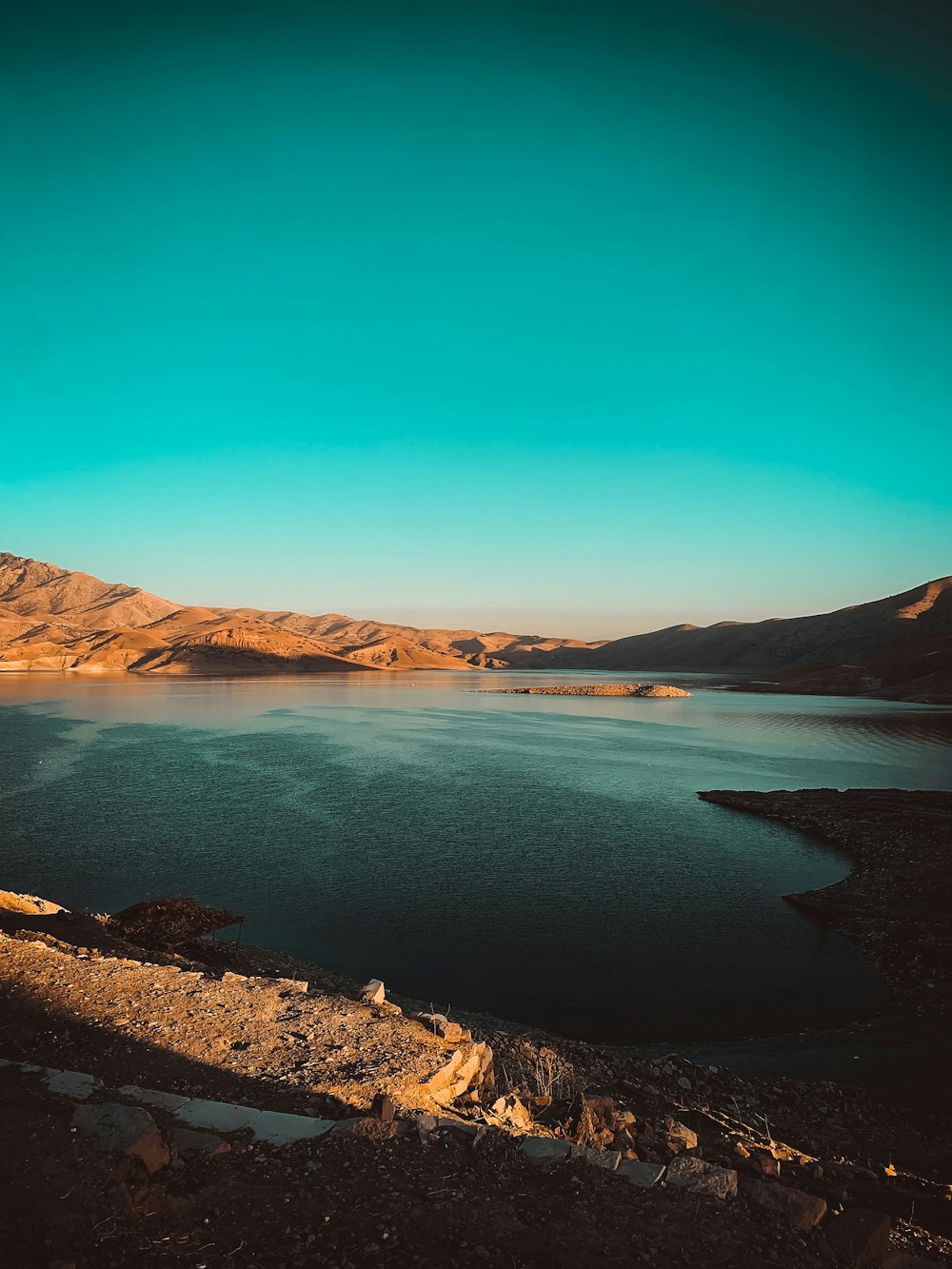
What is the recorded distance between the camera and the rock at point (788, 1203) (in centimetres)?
486

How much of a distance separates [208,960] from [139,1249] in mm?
7986

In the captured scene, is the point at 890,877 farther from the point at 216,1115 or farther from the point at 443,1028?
the point at 216,1115

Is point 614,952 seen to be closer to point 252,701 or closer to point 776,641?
point 252,701

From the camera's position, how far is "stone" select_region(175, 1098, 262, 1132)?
5.38 meters

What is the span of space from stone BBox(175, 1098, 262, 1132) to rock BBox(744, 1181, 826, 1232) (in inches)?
158

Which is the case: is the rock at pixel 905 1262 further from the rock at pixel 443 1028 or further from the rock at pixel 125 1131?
the rock at pixel 125 1131

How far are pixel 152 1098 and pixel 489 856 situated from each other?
14.8m

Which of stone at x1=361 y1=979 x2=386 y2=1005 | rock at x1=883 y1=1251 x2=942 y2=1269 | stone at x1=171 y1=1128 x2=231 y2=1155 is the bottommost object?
stone at x1=361 y1=979 x2=386 y2=1005

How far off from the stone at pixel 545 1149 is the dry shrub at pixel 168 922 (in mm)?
8547

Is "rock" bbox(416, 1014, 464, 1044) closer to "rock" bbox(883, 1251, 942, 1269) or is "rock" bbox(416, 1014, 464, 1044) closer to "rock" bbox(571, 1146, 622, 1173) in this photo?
"rock" bbox(571, 1146, 622, 1173)

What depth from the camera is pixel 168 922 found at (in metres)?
13.1

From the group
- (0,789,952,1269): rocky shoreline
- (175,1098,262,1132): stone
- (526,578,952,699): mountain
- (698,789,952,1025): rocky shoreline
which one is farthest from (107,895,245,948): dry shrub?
(526,578,952,699): mountain

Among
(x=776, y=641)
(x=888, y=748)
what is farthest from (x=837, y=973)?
(x=776, y=641)

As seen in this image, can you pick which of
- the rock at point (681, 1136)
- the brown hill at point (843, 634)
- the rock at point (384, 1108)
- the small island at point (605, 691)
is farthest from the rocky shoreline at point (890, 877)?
the brown hill at point (843, 634)
